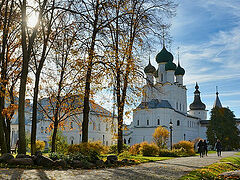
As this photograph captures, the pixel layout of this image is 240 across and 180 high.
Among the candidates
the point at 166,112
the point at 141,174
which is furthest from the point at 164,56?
the point at 141,174

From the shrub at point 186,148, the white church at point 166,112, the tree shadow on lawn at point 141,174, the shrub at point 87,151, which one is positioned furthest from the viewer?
the white church at point 166,112

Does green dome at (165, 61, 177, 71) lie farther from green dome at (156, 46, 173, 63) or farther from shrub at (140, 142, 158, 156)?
shrub at (140, 142, 158, 156)

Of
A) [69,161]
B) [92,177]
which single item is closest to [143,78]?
[69,161]

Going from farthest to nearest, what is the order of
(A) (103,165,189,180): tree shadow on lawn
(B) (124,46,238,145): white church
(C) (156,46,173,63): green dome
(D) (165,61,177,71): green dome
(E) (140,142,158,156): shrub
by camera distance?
(D) (165,61,177,71): green dome < (C) (156,46,173,63): green dome < (B) (124,46,238,145): white church < (E) (140,142,158,156): shrub < (A) (103,165,189,180): tree shadow on lawn

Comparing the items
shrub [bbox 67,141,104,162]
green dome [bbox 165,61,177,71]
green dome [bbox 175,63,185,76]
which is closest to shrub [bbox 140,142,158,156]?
shrub [bbox 67,141,104,162]

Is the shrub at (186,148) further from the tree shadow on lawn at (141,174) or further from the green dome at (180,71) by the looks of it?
the green dome at (180,71)

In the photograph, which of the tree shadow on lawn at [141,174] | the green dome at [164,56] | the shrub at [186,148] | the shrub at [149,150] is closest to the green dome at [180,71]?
the green dome at [164,56]

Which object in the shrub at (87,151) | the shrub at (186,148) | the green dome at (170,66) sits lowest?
the shrub at (186,148)

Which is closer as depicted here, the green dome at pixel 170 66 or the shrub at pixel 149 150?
the shrub at pixel 149 150

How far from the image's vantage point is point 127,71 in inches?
580

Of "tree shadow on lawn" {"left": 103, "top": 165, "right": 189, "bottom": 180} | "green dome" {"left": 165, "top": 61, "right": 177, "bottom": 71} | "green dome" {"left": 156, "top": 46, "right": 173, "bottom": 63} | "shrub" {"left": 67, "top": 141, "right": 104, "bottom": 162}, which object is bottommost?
"tree shadow on lawn" {"left": 103, "top": 165, "right": 189, "bottom": 180}

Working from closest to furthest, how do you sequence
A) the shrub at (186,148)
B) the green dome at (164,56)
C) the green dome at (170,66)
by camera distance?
the shrub at (186,148) < the green dome at (164,56) < the green dome at (170,66)

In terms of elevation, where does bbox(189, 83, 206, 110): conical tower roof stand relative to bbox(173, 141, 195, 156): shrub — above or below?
above

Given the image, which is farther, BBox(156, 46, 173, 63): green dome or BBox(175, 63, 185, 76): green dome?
BBox(175, 63, 185, 76): green dome
